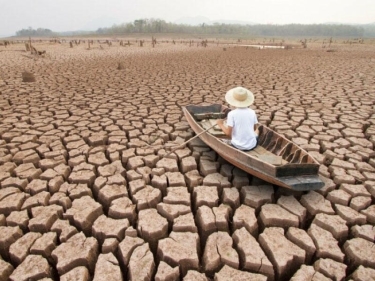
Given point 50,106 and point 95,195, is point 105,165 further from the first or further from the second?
point 50,106

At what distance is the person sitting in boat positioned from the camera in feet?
10.3

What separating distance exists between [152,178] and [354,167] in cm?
250

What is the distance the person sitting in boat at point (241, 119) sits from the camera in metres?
3.13

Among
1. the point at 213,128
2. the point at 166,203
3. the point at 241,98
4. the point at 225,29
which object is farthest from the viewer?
the point at 225,29

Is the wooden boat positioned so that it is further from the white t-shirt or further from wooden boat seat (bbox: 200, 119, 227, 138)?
the white t-shirt

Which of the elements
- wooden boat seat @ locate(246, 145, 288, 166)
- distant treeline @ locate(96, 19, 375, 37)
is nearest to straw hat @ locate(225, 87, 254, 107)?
wooden boat seat @ locate(246, 145, 288, 166)

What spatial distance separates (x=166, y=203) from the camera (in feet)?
8.68

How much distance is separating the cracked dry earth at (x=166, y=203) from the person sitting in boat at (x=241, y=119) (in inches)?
15.2

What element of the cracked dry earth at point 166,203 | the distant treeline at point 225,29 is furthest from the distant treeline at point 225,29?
the cracked dry earth at point 166,203

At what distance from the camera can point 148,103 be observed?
19.5ft

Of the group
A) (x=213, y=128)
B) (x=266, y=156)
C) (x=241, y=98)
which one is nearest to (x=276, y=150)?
(x=266, y=156)

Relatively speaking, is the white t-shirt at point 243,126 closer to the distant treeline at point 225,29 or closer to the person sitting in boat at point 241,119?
the person sitting in boat at point 241,119

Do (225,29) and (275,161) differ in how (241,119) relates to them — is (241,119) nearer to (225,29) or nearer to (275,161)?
(275,161)

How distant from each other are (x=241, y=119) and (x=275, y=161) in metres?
0.64
